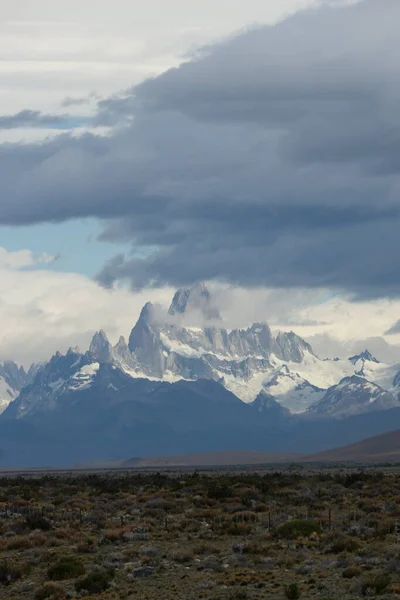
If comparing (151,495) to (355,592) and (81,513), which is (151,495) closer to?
(81,513)

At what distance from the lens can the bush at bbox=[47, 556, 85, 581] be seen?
44219 millimetres

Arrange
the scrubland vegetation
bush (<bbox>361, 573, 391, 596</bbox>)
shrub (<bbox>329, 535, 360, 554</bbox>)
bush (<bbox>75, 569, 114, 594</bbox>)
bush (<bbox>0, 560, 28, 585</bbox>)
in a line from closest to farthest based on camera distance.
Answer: bush (<bbox>361, 573, 391, 596</bbox>), the scrubland vegetation, bush (<bbox>75, 569, 114, 594</bbox>), bush (<bbox>0, 560, 28, 585</bbox>), shrub (<bbox>329, 535, 360, 554</bbox>)

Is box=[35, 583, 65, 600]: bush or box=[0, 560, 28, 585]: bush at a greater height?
box=[0, 560, 28, 585]: bush

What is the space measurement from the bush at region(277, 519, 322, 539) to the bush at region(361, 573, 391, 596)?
12500mm

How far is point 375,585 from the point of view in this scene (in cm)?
3884

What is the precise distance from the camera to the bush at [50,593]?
40.5 meters

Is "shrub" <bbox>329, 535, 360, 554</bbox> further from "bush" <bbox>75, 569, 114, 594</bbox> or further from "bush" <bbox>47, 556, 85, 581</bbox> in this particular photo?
"bush" <bbox>47, 556, 85, 581</bbox>

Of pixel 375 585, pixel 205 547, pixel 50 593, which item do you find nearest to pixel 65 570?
pixel 50 593

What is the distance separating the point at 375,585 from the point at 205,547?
40.2ft

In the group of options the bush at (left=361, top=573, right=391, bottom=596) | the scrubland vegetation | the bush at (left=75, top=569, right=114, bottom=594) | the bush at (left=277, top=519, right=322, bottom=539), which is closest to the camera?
the bush at (left=361, top=573, right=391, bottom=596)

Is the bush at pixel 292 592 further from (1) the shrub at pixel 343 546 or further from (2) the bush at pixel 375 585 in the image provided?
Result: (1) the shrub at pixel 343 546

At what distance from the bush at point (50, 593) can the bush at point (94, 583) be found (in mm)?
751

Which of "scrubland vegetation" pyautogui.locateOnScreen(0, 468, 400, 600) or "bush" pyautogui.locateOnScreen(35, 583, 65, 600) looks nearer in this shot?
"bush" pyautogui.locateOnScreen(35, 583, 65, 600)

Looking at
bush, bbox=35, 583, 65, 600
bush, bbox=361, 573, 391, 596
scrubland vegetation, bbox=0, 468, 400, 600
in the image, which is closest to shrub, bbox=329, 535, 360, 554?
scrubland vegetation, bbox=0, 468, 400, 600
